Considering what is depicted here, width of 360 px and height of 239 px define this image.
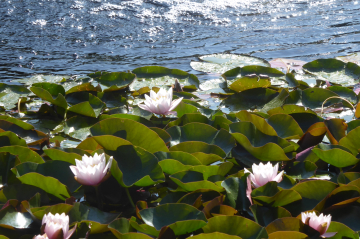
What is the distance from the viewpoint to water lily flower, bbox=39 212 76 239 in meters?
0.79

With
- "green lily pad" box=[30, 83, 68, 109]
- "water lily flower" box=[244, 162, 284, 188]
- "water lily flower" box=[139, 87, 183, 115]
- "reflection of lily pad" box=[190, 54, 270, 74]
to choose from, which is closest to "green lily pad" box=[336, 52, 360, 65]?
"reflection of lily pad" box=[190, 54, 270, 74]

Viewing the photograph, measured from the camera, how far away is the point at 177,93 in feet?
7.06

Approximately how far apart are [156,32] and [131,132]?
321cm

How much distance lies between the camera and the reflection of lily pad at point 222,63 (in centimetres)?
285

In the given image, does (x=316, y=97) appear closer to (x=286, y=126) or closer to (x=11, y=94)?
(x=286, y=126)

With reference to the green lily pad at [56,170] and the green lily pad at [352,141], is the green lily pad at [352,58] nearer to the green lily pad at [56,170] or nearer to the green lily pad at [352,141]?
the green lily pad at [352,141]

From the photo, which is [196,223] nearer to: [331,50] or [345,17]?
[331,50]

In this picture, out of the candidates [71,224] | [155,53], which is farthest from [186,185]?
[155,53]

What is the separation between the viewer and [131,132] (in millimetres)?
1213

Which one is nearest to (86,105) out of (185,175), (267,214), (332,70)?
(185,175)

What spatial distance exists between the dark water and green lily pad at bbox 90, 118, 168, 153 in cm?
186

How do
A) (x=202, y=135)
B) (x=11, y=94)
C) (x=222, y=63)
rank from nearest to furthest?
(x=202, y=135) < (x=11, y=94) < (x=222, y=63)

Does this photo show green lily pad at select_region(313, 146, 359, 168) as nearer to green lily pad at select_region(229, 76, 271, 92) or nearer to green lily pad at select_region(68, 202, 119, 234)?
green lily pad at select_region(68, 202, 119, 234)

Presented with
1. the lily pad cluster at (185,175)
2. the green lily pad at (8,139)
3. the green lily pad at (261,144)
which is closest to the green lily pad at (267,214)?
the lily pad cluster at (185,175)
